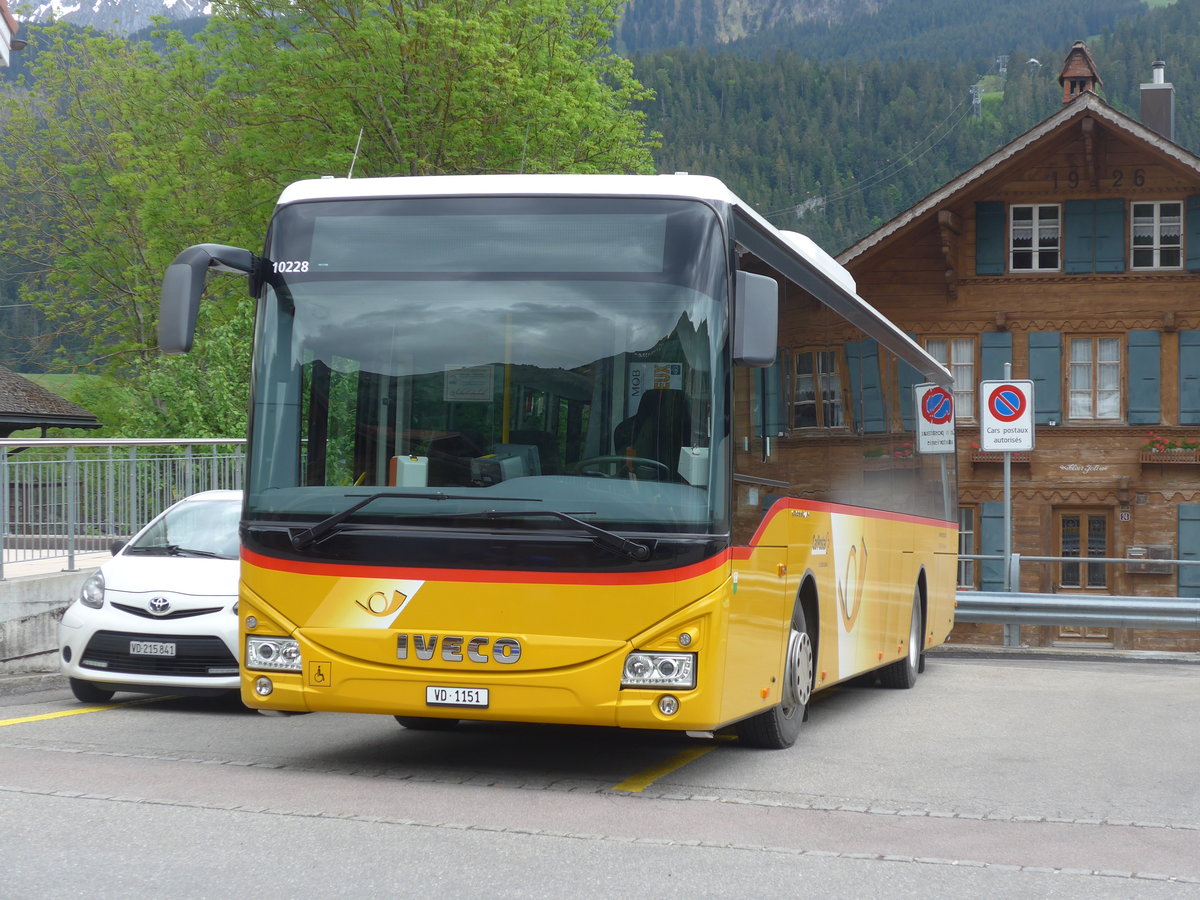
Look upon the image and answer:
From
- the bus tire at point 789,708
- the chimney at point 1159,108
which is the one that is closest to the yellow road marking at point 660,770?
the bus tire at point 789,708

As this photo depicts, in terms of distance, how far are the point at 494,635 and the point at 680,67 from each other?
138 meters

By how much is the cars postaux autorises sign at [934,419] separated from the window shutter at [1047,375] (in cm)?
1622

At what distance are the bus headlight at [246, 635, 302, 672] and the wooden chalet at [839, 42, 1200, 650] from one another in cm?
2501

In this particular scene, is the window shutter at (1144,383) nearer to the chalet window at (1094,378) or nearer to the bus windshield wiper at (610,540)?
the chalet window at (1094,378)

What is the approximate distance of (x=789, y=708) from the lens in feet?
30.8

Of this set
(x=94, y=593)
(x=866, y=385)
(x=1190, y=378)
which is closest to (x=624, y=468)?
(x=866, y=385)

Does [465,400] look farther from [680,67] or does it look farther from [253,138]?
[680,67]

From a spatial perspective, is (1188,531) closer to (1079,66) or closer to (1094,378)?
(1094,378)

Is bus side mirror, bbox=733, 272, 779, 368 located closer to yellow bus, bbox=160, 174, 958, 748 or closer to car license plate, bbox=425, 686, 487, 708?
yellow bus, bbox=160, 174, 958, 748

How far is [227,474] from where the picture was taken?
1855 cm

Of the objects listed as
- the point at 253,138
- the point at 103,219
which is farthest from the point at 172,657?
the point at 103,219

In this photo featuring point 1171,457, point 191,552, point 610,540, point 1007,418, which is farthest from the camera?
point 1171,457

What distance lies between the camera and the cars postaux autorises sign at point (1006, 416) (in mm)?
19641

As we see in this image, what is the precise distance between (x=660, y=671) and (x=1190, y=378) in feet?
88.8
